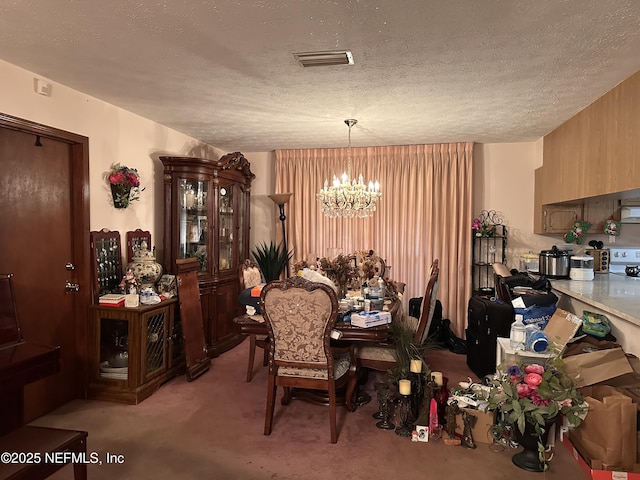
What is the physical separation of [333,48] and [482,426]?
2516 millimetres

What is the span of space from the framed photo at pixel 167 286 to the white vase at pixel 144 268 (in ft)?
0.24

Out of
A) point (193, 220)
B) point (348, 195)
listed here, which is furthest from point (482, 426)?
point (193, 220)

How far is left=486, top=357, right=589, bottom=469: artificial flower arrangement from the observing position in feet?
7.47

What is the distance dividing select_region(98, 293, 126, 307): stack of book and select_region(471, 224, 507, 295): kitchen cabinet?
3.80 m

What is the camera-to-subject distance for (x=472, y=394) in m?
2.84

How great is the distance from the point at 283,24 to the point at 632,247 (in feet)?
14.3

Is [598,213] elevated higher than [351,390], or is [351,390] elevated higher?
[598,213]

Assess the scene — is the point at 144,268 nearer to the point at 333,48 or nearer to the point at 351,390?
the point at 351,390

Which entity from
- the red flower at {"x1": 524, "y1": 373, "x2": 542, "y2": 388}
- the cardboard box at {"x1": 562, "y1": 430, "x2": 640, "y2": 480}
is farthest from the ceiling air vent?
the cardboard box at {"x1": 562, "y1": 430, "x2": 640, "y2": 480}

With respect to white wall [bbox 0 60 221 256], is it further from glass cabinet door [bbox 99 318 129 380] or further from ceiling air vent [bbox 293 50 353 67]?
ceiling air vent [bbox 293 50 353 67]

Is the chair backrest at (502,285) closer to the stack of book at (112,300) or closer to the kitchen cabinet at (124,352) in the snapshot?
the kitchen cabinet at (124,352)

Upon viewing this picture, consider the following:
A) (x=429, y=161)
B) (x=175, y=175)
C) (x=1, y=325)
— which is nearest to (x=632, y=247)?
(x=429, y=161)

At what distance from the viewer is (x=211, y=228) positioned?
175 inches

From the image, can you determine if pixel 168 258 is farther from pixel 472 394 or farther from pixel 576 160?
pixel 576 160
